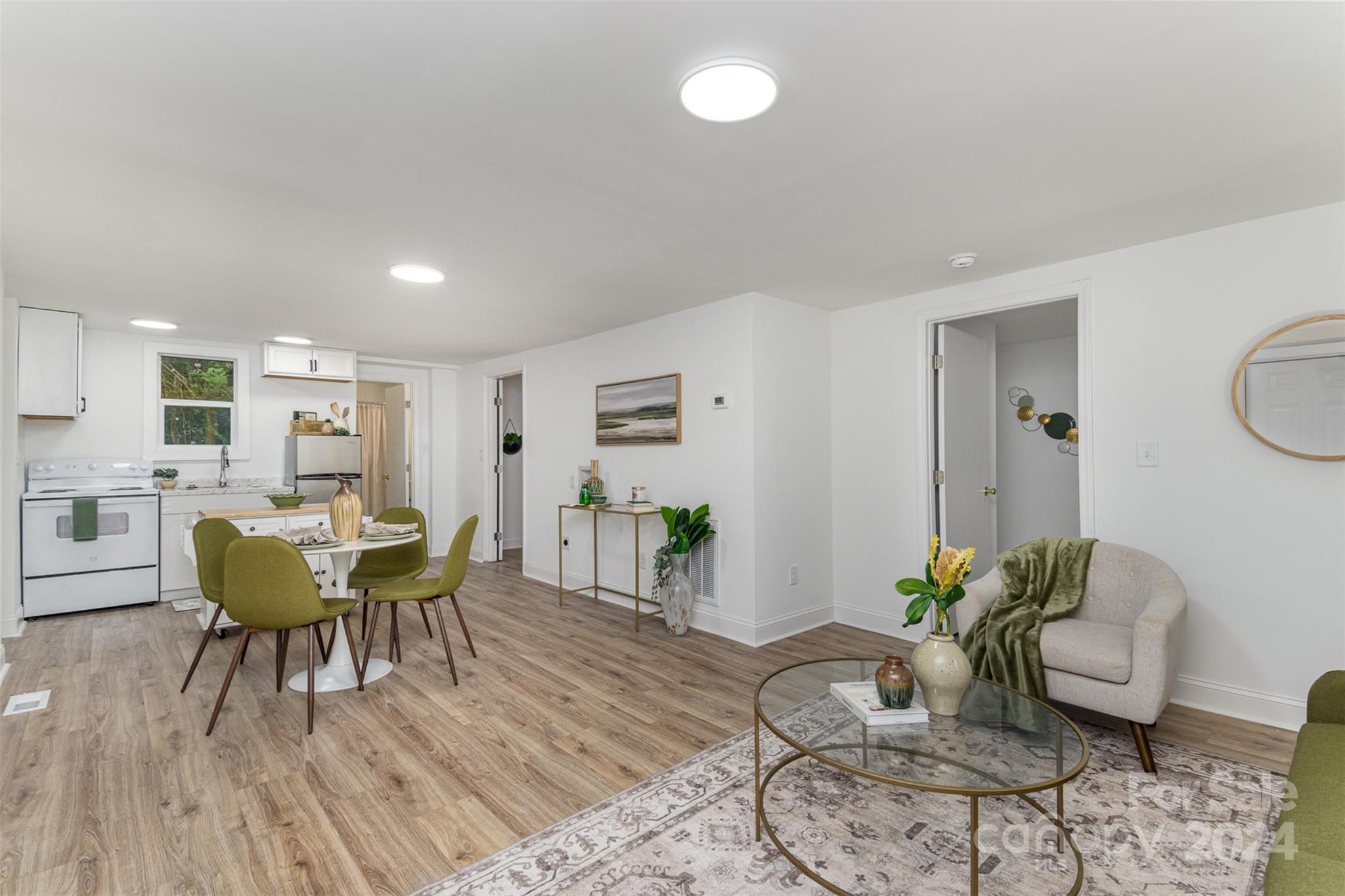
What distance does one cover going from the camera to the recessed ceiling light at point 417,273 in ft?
11.0

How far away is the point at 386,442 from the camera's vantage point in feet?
25.3

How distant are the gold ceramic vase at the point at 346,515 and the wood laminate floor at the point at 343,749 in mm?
818

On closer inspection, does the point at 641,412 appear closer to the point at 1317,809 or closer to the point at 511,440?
the point at 511,440

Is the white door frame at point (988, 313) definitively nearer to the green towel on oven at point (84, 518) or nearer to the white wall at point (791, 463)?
the white wall at point (791, 463)

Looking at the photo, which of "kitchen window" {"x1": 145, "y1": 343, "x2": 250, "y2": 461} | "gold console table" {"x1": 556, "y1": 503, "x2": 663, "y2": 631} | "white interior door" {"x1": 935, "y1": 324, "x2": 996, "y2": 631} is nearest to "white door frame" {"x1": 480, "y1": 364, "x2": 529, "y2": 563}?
"gold console table" {"x1": 556, "y1": 503, "x2": 663, "y2": 631}

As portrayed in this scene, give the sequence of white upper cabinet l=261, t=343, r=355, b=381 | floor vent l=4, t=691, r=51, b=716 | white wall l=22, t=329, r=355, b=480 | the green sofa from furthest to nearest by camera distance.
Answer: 1. white upper cabinet l=261, t=343, r=355, b=381
2. white wall l=22, t=329, r=355, b=480
3. floor vent l=4, t=691, r=51, b=716
4. the green sofa

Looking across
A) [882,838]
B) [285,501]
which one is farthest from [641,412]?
[882,838]

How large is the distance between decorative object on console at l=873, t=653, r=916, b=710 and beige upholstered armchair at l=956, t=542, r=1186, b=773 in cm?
113

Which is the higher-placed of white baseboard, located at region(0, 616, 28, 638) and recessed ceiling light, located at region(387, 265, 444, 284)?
recessed ceiling light, located at region(387, 265, 444, 284)

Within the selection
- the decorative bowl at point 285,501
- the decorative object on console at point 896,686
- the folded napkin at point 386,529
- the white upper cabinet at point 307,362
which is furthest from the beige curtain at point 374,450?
the decorative object on console at point 896,686

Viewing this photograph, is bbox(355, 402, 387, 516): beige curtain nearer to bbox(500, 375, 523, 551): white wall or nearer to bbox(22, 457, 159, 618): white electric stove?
bbox(500, 375, 523, 551): white wall

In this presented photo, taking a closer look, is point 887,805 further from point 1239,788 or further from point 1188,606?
point 1188,606

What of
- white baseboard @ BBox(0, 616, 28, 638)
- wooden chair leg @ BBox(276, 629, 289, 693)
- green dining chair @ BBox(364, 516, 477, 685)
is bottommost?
white baseboard @ BBox(0, 616, 28, 638)

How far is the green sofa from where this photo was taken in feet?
3.74
